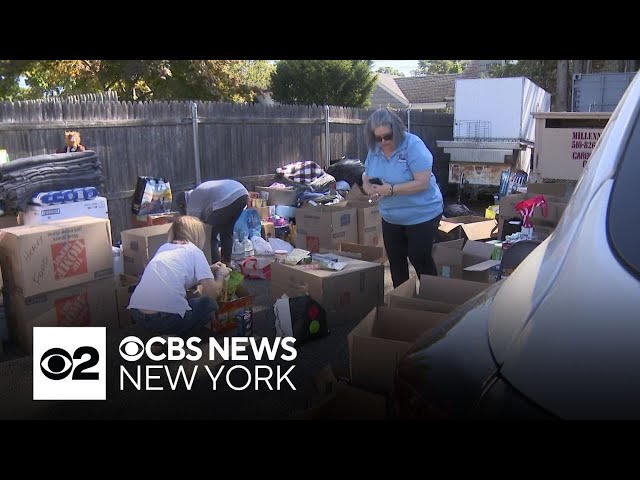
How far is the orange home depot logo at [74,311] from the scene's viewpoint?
4723 millimetres

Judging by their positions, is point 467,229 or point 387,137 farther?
point 467,229

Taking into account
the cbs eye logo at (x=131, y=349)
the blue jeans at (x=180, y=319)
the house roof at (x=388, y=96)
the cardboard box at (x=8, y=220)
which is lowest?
the cbs eye logo at (x=131, y=349)

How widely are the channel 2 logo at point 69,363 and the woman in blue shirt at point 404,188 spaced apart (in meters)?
2.39

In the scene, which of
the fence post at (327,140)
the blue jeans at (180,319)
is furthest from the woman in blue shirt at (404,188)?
the fence post at (327,140)

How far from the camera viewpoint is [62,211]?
19.9 feet

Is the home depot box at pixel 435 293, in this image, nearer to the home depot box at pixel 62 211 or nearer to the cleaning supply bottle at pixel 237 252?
the cleaning supply bottle at pixel 237 252

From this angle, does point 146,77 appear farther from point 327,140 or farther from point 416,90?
point 416,90

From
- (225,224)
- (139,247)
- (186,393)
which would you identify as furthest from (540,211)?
(139,247)

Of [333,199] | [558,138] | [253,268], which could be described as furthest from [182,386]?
[333,199]

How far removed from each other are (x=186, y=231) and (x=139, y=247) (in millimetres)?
1468

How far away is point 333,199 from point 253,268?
8.93 feet

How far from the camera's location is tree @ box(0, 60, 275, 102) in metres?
15.2

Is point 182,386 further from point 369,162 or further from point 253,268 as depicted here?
point 253,268

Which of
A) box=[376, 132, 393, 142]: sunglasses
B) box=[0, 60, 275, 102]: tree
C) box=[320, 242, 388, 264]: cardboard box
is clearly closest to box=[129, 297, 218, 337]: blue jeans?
box=[320, 242, 388, 264]: cardboard box
